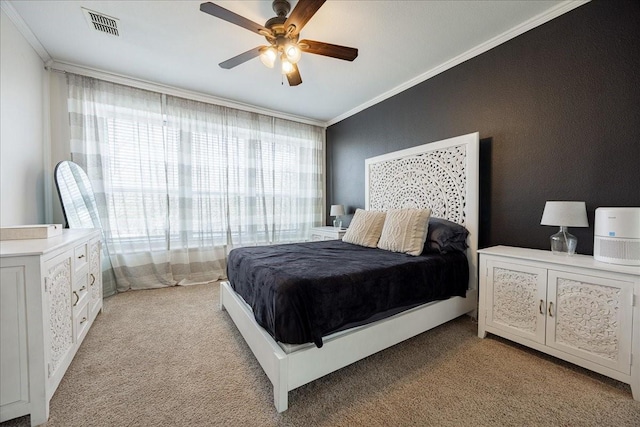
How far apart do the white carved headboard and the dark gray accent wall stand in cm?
18

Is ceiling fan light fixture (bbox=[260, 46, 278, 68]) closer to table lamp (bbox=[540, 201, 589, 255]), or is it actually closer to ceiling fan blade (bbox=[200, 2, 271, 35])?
ceiling fan blade (bbox=[200, 2, 271, 35])

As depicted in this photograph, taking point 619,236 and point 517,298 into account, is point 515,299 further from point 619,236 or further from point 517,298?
point 619,236

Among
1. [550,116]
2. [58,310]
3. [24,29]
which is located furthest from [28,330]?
[550,116]

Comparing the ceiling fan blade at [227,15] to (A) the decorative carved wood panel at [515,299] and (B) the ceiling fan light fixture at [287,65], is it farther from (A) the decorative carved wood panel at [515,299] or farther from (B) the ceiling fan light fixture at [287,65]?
(A) the decorative carved wood panel at [515,299]

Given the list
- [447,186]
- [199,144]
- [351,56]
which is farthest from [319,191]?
[351,56]

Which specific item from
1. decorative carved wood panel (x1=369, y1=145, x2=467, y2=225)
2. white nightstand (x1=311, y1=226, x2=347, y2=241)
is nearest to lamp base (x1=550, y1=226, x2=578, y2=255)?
decorative carved wood panel (x1=369, y1=145, x2=467, y2=225)

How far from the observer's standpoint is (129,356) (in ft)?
6.08

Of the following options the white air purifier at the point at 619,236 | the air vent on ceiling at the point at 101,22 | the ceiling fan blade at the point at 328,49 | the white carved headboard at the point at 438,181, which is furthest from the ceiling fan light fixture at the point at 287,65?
the white air purifier at the point at 619,236

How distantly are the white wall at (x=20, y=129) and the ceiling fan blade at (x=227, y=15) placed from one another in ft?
5.79

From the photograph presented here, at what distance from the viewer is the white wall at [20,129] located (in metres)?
1.98

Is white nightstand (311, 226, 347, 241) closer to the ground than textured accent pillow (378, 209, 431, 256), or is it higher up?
closer to the ground

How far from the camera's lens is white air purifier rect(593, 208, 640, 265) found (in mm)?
1518

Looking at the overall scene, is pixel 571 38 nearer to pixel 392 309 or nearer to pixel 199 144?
pixel 392 309

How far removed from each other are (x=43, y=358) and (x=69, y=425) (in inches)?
14.3
